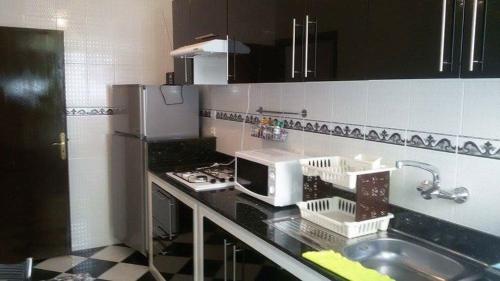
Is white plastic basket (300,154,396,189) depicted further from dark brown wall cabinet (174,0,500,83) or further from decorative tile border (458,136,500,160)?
dark brown wall cabinet (174,0,500,83)

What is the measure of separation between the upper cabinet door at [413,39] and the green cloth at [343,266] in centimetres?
63

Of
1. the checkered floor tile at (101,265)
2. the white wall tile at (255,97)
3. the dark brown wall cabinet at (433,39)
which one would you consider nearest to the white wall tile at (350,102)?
the dark brown wall cabinet at (433,39)

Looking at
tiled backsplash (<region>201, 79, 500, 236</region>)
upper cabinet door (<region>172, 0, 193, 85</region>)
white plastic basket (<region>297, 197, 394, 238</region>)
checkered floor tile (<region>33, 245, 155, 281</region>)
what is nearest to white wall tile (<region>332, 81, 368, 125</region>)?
tiled backsplash (<region>201, 79, 500, 236</region>)

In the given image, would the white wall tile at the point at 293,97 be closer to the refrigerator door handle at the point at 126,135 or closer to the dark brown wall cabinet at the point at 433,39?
the dark brown wall cabinet at the point at 433,39

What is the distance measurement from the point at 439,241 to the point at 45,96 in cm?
298

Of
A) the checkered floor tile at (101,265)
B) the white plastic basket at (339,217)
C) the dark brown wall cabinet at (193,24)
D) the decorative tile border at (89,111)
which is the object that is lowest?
the checkered floor tile at (101,265)

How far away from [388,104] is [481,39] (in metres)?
0.73

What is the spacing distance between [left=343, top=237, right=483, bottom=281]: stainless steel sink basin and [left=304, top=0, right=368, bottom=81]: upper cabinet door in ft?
2.19

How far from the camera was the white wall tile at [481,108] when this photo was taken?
4.59ft

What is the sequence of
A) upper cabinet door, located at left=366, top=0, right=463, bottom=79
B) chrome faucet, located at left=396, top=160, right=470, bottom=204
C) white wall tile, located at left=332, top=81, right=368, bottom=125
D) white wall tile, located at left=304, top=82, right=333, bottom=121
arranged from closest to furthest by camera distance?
1. upper cabinet door, located at left=366, top=0, right=463, bottom=79
2. chrome faucet, located at left=396, top=160, right=470, bottom=204
3. white wall tile, located at left=332, top=81, right=368, bottom=125
4. white wall tile, located at left=304, top=82, right=333, bottom=121

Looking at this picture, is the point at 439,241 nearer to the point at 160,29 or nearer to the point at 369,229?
the point at 369,229

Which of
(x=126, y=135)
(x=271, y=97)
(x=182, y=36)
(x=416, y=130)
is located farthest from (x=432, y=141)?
(x=126, y=135)

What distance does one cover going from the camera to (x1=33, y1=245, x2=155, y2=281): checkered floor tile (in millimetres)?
3031

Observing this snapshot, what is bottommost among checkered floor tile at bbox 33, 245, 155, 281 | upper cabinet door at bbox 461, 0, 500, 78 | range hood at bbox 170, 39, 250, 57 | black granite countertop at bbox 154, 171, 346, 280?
checkered floor tile at bbox 33, 245, 155, 281
